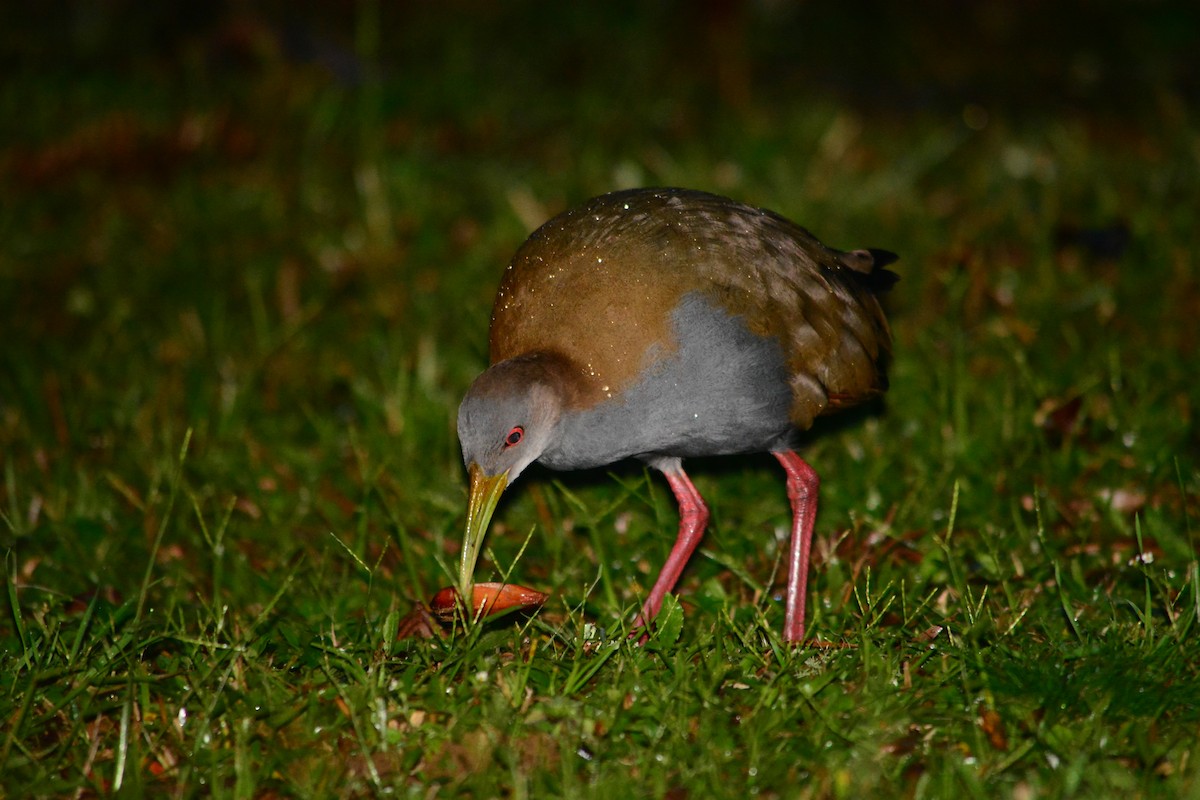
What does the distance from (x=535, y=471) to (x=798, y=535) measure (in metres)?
1.05

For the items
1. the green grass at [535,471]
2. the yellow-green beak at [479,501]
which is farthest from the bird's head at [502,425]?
the green grass at [535,471]

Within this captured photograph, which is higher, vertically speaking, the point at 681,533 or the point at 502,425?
the point at 502,425

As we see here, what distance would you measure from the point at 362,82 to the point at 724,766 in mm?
6928

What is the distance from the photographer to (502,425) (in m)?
3.23

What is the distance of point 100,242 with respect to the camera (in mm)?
6336

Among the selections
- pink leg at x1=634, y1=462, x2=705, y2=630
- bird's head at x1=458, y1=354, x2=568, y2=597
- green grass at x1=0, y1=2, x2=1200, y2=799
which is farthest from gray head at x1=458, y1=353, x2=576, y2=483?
pink leg at x1=634, y1=462, x2=705, y2=630

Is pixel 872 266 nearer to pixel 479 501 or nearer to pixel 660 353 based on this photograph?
pixel 660 353

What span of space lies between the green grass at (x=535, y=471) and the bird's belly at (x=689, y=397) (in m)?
0.44

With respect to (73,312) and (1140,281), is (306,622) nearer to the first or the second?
(73,312)

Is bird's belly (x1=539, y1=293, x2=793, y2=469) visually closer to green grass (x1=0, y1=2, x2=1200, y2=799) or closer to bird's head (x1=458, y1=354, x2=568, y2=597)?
bird's head (x1=458, y1=354, x2=568, y2=597)

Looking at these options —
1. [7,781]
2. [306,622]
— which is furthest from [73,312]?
[7,781]

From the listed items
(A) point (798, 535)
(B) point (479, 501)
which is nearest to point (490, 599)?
(B) point (479, 501)

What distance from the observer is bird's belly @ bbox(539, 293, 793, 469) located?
3.27 metres

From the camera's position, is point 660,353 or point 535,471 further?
point 535,471
